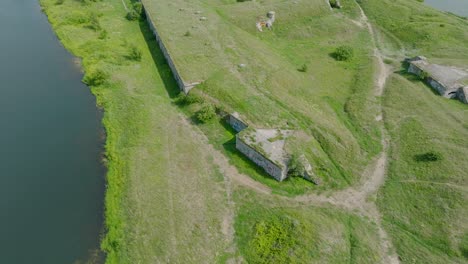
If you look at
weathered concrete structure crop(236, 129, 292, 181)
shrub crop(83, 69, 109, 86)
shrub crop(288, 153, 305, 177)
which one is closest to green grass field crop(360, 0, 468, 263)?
shrub crop(288, 153, 305, 177)

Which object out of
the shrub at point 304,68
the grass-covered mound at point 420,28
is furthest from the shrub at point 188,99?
the grass-covered mound at point 420,28

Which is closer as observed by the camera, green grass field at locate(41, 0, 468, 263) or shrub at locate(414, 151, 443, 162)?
green grass field at locate(41, 0, 468, 263)

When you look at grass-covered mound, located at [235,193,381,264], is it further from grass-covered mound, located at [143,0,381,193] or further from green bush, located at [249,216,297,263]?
grass-covered mound, located at [143,0,381,193]

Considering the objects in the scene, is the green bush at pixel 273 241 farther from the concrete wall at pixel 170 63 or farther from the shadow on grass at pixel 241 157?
the concrete wall at pixel 170 63

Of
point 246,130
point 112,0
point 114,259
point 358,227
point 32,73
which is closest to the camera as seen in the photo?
point 114,259

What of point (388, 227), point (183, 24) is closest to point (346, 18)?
point (183, 24)

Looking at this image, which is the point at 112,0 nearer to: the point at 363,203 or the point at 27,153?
the point at 27,153
